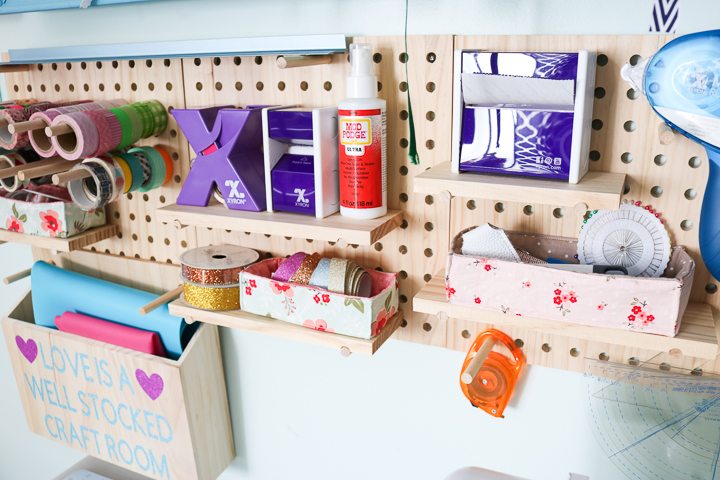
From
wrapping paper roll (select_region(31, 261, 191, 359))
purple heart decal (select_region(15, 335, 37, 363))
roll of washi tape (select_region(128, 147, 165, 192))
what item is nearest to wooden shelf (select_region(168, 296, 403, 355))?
wrapping paper roll (select_region(31, 261, 191, 359))

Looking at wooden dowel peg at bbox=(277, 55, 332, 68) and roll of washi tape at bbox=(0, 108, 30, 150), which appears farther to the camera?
roll of washi tape at bbox=(0, 108, 30, 150)

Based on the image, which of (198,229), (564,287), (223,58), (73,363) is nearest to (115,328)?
(73,363)

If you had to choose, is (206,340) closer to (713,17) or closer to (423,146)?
(423,146)

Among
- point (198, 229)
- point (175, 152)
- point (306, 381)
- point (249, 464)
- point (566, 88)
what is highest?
point (566, 88)

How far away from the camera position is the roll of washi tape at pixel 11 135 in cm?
102

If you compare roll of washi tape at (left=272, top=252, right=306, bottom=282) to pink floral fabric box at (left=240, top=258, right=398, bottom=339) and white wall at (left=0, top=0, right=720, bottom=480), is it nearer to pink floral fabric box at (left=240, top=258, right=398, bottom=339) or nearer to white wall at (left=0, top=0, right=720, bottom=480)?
pink floral fabric box at (left=240, top=258, right=398, bottom=339)

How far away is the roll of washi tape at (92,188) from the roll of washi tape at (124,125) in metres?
0.06

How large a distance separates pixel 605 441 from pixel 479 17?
2.22ft

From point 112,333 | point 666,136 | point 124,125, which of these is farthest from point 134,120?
point 666,136

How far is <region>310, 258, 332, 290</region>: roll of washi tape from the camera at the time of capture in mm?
898

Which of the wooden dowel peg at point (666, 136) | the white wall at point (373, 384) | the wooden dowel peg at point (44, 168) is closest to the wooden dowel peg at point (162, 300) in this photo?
the white wall at point (373, 384)

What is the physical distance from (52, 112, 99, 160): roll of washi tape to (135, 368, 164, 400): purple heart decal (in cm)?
45

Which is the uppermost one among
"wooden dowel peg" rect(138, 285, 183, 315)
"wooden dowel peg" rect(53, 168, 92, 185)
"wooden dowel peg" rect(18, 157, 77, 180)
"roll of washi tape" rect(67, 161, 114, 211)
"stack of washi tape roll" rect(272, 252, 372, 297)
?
"wooden dowel peg" rect(18, 157, 77, 180)

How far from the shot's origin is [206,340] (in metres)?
1.15
